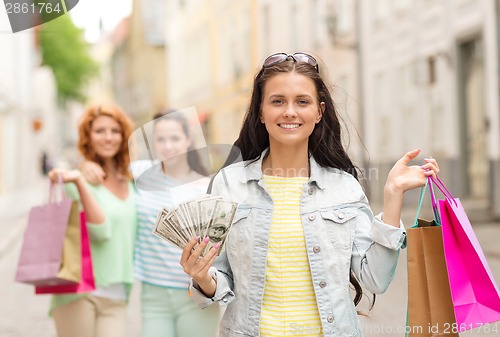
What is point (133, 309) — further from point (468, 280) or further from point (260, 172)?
point (468, 280)

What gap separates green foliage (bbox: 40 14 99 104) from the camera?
5184 centimetres

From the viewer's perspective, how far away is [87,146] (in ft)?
14.7

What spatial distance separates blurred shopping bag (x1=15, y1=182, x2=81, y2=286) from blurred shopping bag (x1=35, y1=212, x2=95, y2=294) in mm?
26

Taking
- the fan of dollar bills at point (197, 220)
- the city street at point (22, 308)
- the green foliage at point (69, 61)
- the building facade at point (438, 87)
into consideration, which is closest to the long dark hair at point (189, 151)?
the fan of dollar bills at point (197, 220)

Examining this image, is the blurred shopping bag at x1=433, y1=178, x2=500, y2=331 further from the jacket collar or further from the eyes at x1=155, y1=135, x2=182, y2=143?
the eyes at x1=155, y1=135, x2=182, y2=143

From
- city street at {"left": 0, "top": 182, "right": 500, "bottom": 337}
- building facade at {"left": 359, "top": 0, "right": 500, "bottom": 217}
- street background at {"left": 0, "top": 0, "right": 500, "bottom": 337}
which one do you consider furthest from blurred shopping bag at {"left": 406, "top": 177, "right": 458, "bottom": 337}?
building facade at {"left": 359, "top": 0, "right": 500, "bottom": 217}

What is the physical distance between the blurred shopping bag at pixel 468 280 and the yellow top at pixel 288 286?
0.39 metres

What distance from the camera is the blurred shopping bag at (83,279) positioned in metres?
3.97

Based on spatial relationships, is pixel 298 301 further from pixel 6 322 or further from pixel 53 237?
pixel 6 322

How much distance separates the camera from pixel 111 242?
4160mm

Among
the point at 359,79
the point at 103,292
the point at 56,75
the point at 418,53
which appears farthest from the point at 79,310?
the point at 56,75

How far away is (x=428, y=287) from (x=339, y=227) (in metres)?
0.30

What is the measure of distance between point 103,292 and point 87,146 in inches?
32.9

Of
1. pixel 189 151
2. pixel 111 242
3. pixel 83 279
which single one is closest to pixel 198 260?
pixel 189 151
